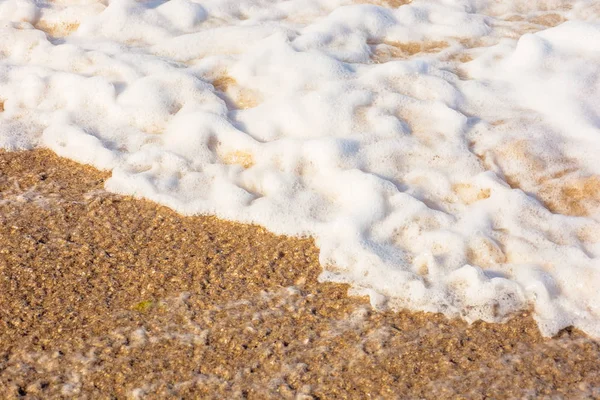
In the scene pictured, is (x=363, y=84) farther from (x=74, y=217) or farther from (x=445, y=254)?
(x=74, y=217)

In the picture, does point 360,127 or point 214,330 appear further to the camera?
point 360,127

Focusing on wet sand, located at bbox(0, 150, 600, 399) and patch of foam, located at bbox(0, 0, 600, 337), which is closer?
wet sand, located at bbox(0, 150, 600, 399)

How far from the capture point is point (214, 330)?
254 cm

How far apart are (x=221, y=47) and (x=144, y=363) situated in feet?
8.14

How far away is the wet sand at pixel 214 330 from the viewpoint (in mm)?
2320

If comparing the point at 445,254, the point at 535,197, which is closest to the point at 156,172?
the point at 445,254

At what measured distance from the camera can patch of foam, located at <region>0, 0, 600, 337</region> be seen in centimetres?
291

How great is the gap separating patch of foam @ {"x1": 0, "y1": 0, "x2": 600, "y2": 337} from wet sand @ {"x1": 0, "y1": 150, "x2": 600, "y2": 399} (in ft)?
0.45

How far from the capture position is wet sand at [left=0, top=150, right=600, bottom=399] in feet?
7.61

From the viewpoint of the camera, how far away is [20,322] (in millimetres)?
2557

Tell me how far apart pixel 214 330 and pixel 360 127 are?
1506 mm

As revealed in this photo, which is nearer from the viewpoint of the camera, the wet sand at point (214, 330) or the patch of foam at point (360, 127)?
the wet sand at point (214, 330)

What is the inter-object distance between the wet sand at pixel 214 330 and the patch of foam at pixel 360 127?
14 centimetres

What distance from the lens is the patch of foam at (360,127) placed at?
291 cm
